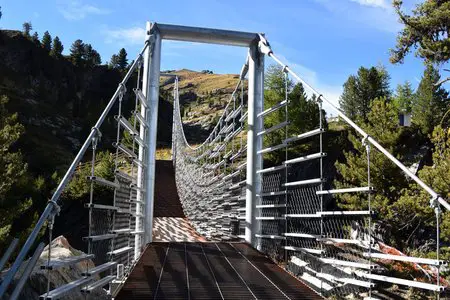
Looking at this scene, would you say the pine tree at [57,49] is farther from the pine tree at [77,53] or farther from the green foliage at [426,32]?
the green foliage at [426,32]

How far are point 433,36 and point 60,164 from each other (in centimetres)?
2318

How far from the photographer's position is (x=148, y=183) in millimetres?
4695

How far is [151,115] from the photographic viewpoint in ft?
15.7

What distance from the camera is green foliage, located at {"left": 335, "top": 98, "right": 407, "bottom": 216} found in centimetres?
1420

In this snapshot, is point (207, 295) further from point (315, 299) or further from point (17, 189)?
point (17, 189)

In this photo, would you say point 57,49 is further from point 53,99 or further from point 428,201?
point 428,201

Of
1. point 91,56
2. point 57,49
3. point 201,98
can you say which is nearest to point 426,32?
point 57,49

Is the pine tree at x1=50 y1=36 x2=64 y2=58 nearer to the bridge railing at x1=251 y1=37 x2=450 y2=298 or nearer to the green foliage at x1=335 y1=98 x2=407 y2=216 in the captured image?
the green foliage at x1=335 y1=98 x2=407 y2=216

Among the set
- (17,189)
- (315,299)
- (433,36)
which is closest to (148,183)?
(315,299)

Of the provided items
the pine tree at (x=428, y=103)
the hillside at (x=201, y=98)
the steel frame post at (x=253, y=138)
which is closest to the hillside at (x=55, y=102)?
the hillside at (x=201, y=98)

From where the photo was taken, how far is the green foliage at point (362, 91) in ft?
89.4

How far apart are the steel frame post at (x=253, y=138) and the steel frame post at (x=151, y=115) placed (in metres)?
1.08

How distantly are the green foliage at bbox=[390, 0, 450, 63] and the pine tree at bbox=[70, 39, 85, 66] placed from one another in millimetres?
41417

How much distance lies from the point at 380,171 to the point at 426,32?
5.36m
